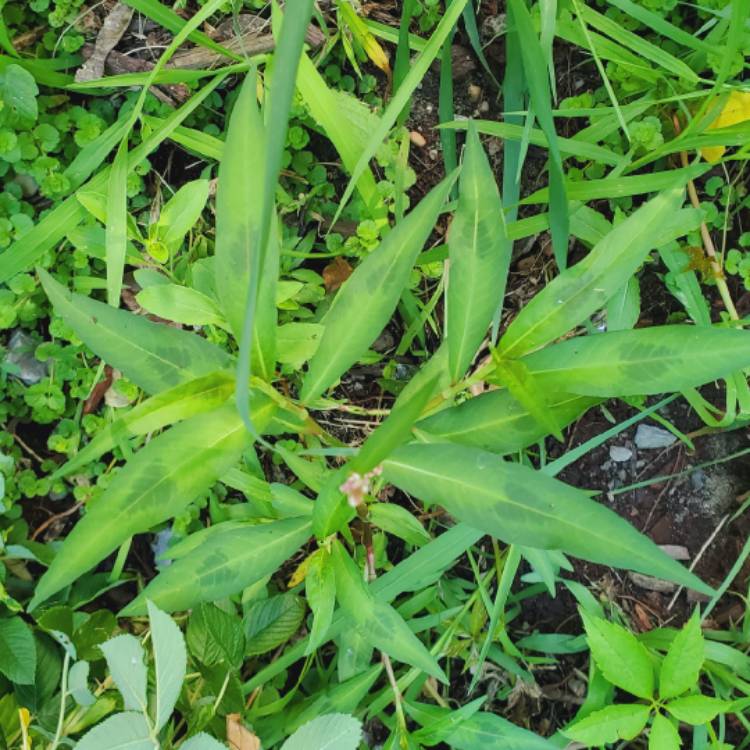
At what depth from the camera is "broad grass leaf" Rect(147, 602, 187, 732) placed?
45.3 inches

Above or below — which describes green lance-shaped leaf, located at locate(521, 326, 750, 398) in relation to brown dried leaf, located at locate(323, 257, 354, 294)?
above

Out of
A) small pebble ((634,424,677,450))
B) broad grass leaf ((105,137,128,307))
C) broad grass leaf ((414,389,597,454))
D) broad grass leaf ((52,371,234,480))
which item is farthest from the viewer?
small pebble ((634,424,677,450))

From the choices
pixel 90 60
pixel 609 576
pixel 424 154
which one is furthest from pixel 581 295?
pixel 90 60

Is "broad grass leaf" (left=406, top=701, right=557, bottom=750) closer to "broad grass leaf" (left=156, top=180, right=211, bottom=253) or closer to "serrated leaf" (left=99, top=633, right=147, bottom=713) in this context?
"serrated leaf" (left=99, top=633, right=147, bottom=713)

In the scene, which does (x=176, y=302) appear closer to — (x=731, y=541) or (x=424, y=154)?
(x=424, y=154)

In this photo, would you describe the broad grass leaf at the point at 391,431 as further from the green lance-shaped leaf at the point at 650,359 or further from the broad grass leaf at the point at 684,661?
the broad grass leaf at the point at 684,661

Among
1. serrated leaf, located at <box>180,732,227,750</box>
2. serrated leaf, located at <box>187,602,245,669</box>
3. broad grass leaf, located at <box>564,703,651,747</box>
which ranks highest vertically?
serrated leaf, located at <box>180,732,227,750</box>

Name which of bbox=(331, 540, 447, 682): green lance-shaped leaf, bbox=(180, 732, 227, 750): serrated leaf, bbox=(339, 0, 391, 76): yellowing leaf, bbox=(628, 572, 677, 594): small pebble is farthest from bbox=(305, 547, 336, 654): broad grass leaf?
bbox=(339, 0, 391, 76): yellowing leaf

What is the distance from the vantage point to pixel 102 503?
96cm

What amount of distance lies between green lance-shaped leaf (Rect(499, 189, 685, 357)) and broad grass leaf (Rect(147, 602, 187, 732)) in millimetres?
674

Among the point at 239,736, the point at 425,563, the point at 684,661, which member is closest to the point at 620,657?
the point at 684,661

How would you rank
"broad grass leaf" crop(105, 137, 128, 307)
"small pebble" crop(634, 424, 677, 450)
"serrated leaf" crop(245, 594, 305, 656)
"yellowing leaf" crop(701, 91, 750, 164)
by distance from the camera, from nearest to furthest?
"broad grass leaf" crop(105, 137, 128, 307) < "serrated leaf" crop(245, 594, 305, 656) < "yellowing leaf" crop(701, 91, 750, 164) < "small pebble" crop(634, 424, 677, 450)

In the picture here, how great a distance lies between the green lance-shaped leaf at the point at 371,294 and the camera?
1039 millimetres

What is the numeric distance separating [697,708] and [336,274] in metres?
1.16
